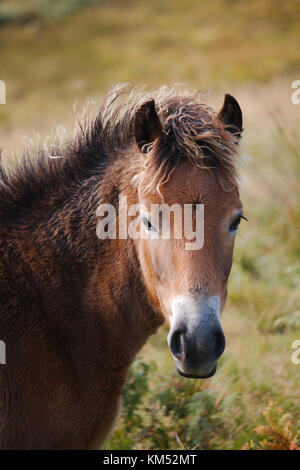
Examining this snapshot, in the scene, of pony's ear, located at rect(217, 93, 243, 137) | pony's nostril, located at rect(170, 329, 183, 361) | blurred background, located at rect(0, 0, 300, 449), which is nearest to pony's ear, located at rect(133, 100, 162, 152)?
pony's ear, located at rect(217, 93, 243, 137)

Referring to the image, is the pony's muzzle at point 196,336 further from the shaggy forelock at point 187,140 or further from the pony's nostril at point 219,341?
the shaggy forelock at point 187,140

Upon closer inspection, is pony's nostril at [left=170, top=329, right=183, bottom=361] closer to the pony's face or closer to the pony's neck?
the pony's face

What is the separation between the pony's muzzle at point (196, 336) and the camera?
91.4 inches

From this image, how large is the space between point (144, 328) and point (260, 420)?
1.84 metres

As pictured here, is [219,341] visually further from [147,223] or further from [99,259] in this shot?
[99,259]

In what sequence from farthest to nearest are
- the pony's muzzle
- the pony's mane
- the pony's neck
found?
the pony's neck, the pony's mane, the pony's muzzle

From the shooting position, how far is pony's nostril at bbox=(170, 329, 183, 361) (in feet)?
7.86

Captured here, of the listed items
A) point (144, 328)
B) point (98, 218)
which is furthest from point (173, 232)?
point (144, 328)

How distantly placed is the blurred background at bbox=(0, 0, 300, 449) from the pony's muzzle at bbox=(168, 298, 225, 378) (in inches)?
40.9

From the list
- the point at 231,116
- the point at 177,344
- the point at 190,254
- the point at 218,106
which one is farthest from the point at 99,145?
the point at 218,106

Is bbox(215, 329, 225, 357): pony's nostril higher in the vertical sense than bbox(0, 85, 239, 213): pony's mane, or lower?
lower

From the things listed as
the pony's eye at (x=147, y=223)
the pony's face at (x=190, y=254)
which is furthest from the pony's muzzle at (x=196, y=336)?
the pony's eye at (x=147, y=223)

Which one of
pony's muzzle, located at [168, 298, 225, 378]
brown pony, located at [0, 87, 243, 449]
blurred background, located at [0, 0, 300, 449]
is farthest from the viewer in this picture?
blurred background, located at [0, 0, 300, 449]
